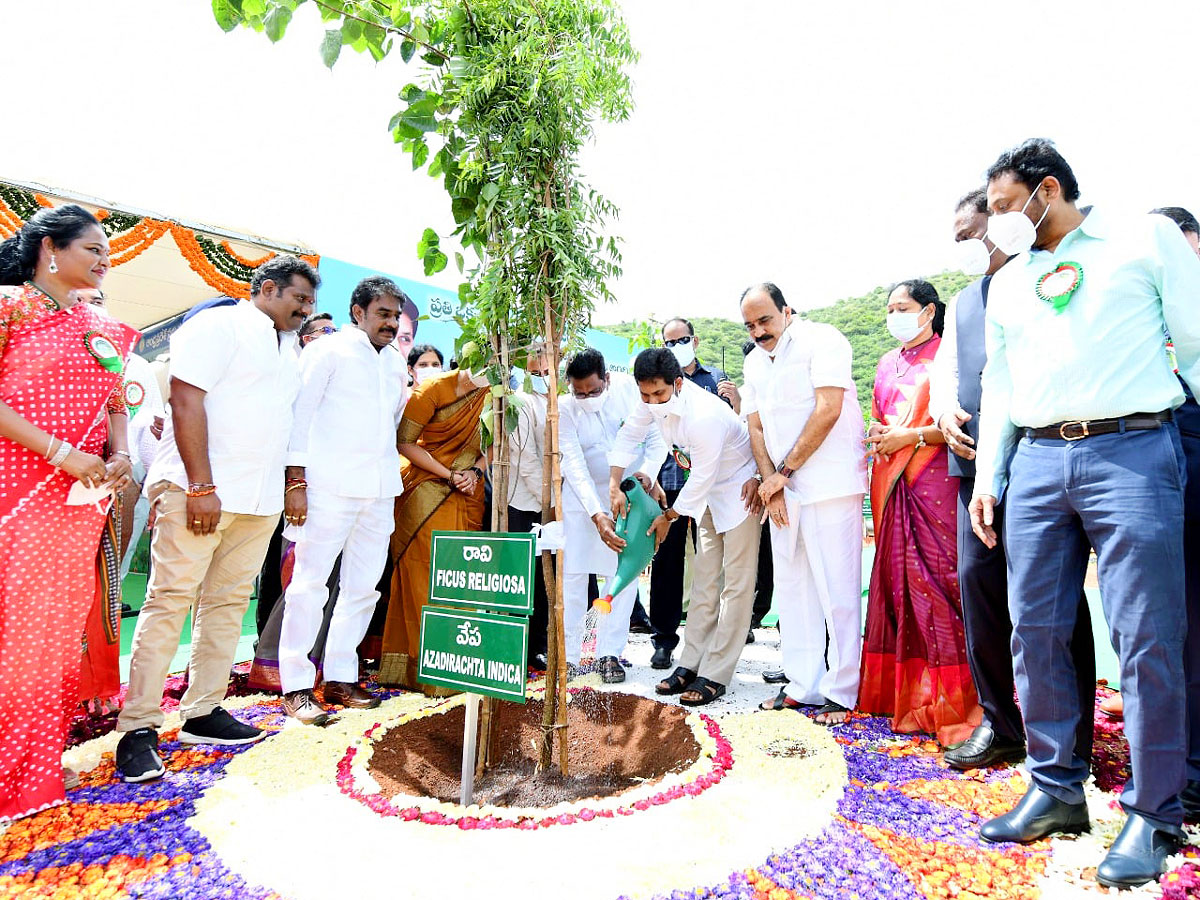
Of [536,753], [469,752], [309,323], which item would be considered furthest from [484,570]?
[309,323]

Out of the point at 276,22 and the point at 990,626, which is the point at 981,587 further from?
the point at 276,22

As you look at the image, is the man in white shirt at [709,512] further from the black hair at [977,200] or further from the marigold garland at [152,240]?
the marigold garland at [152,240]

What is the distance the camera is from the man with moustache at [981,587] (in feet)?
8.92

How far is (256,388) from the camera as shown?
125 inches

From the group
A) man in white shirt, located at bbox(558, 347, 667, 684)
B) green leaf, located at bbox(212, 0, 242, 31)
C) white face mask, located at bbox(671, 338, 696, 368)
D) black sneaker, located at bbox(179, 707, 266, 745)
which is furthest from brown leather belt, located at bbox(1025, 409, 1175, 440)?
white face mask, located at bbox(671, 338, 696, 368)

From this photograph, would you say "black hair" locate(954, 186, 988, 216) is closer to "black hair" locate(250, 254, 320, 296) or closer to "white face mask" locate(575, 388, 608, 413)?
"white face mask" locate(575, 388, 608, 413)

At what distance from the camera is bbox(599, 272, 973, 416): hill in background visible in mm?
33688

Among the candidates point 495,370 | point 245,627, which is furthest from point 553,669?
point 245,627

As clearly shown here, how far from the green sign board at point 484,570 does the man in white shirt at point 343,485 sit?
3.63ft

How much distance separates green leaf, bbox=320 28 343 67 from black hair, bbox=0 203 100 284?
3.30ft

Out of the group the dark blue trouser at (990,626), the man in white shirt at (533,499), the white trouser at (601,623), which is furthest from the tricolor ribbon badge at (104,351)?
the dark blue trouser at (990,626)

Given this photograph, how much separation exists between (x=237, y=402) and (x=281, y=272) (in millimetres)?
664

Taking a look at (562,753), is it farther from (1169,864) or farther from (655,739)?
(1169,864)

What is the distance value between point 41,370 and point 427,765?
2.01 meters
